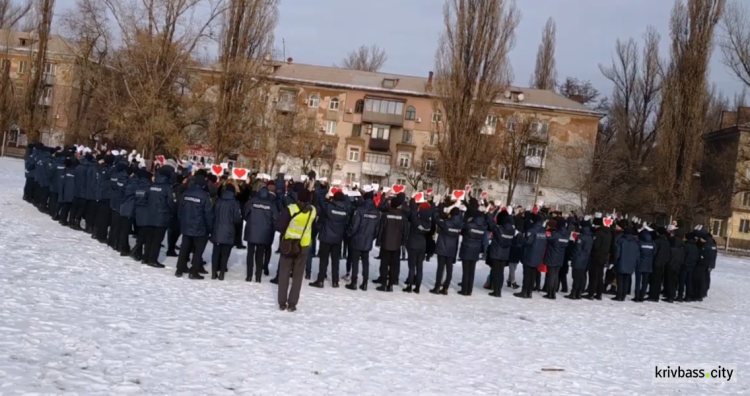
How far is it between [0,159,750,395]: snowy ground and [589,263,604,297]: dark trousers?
1456mm

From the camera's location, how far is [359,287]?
1504cm

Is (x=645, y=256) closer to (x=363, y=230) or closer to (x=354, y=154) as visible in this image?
(x=363, y=230)

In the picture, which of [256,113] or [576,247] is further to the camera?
[256,113]

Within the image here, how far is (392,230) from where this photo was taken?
48.4 feet

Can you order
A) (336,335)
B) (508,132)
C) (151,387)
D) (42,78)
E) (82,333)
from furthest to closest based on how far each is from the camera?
(508,132) → (42,78) → (336,335) → (82,333) → (151,387)

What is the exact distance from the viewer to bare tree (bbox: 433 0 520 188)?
123 ft

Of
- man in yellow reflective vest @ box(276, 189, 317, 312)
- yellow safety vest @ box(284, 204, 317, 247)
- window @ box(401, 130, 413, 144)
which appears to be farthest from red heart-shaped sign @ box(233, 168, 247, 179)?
window @ box(401, 130, 413, 144)

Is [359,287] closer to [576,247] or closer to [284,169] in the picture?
[576,247]

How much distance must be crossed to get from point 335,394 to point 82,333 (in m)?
3.25

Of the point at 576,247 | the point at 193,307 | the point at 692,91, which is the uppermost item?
the point at 692,91

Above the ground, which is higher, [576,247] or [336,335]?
[576,247]

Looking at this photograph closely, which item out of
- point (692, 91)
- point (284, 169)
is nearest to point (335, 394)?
point (692, 91)

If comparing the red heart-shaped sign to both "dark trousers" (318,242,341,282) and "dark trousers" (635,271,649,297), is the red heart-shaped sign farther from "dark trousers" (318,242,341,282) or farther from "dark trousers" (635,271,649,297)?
"dark trousers" (635,271,649,297)

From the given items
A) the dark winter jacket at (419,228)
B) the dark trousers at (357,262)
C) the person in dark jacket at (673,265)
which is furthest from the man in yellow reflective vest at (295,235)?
the person in dark jacket at (673,265)
